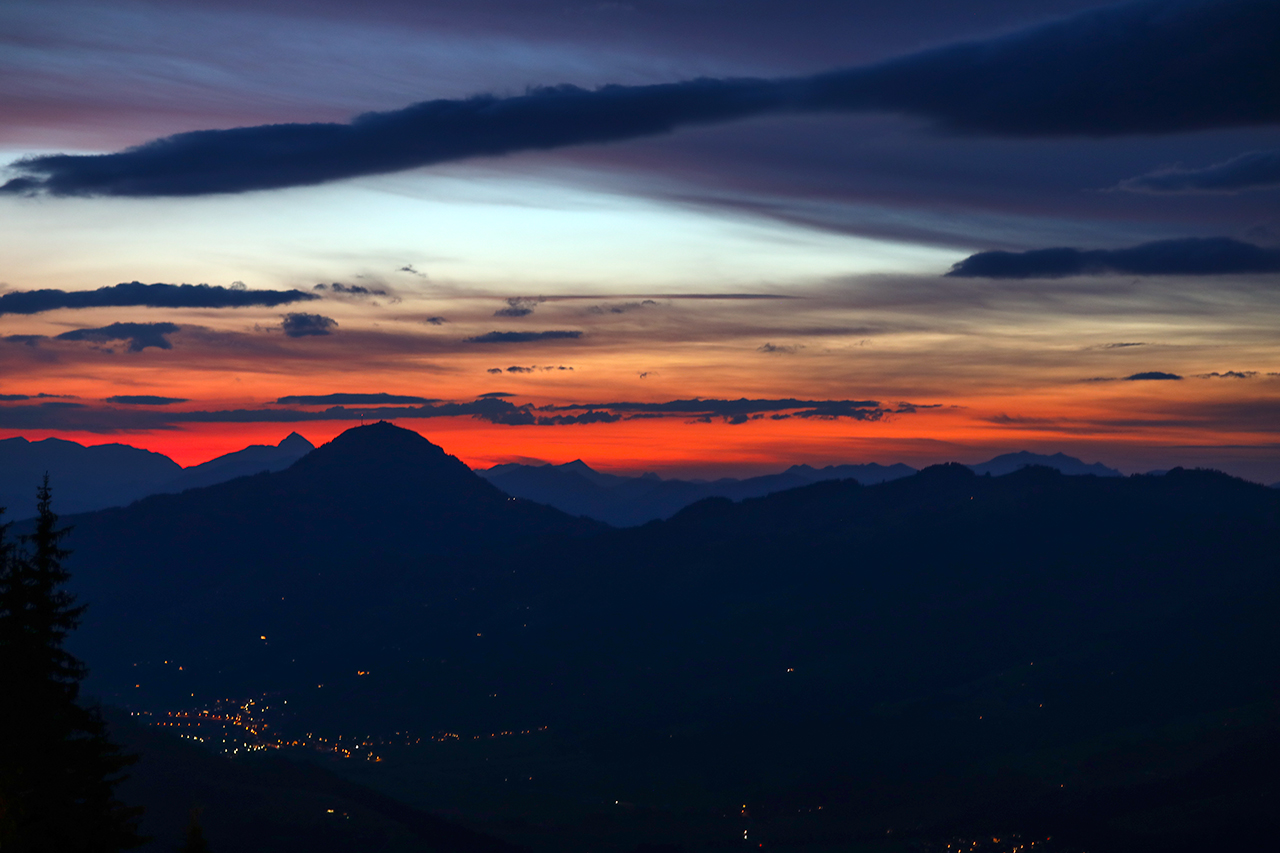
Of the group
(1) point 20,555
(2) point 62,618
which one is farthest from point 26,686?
(1) point 20,555

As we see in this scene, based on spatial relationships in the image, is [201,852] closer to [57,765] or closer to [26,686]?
[57,765]

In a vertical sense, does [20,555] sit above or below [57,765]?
above

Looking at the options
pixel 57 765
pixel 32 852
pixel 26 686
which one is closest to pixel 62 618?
pixel 26 686

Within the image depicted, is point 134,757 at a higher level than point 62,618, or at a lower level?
lower

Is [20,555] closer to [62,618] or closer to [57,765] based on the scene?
[62,618]

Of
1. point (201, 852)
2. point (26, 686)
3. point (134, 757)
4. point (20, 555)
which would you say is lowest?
point (201, 852)

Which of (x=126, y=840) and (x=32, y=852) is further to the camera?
(x=126, y=840)

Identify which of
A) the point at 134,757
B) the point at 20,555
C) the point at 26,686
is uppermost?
the point at 20,555
